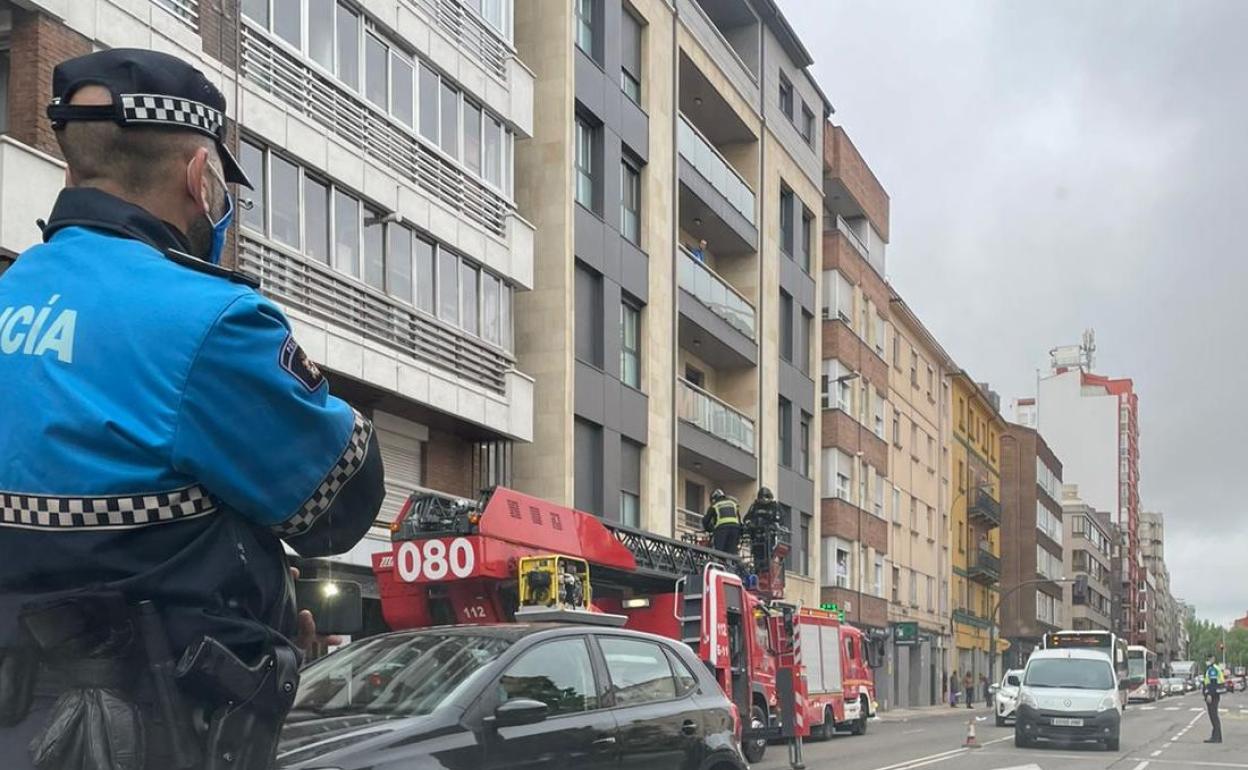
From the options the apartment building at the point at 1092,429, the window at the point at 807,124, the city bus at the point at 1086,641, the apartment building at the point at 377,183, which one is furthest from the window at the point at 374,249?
the apartment building at the point at 1092,429

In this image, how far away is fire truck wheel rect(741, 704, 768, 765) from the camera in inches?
826

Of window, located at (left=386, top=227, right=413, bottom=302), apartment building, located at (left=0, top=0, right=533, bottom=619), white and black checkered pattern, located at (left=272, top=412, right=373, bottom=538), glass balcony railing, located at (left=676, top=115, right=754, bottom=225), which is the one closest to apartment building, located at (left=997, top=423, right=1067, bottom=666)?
glass balcony railing, located at (left=676, top=115, right=754, bottom=225)

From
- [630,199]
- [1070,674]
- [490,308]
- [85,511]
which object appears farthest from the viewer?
[630,199]

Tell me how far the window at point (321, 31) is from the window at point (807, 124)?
86.6ft

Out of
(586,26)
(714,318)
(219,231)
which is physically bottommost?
(219,231)

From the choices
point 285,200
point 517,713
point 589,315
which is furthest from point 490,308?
point 517,713

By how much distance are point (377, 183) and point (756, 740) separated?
973cm

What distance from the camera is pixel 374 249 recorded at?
21109 millimetres

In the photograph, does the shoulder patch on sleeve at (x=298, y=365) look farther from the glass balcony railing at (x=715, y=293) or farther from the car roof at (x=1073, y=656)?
the glass balcony railing at (x=715, y=293)

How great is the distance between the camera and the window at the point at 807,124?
45250 mm

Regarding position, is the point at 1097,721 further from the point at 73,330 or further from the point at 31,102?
the point at 73,330

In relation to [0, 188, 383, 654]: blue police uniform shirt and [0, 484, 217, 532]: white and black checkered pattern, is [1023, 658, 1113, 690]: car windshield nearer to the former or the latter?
[0, 188, 383, 654]: blue police uniform shirt

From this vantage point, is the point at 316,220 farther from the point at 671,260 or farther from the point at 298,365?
the point at 298,365

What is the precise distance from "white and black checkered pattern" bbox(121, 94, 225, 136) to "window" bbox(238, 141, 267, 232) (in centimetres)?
1626
